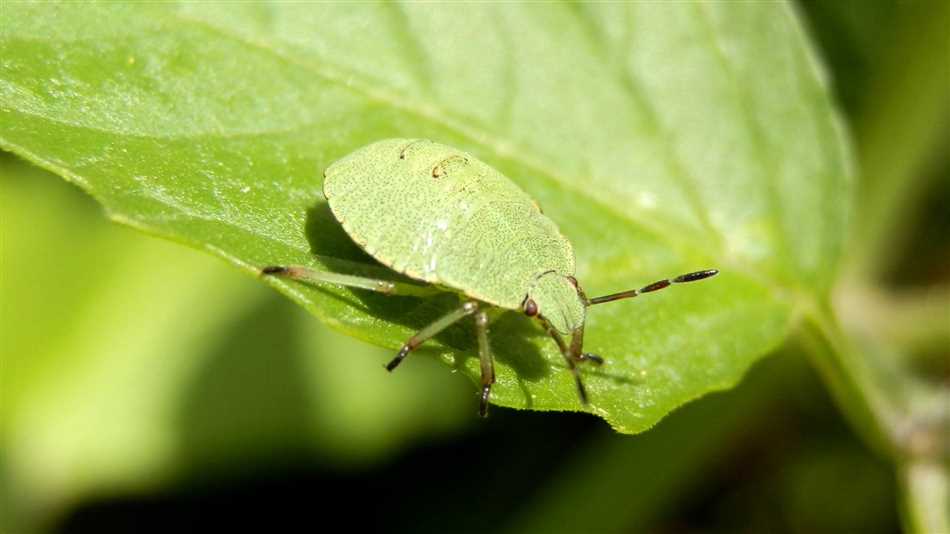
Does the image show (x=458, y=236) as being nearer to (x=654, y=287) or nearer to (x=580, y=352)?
(x=580, y=352)

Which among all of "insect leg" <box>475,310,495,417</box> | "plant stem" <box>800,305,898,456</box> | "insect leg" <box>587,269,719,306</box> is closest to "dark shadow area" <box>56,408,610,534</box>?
"plant stem" <box>800,305,898,456</box>

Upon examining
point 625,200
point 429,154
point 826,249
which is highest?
point 429,154

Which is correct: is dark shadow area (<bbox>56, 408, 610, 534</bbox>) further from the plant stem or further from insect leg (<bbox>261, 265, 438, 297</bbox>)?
insect leg (<bbox>261, 265, 438, 297</bbox>)

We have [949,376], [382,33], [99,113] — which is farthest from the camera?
[949,376]

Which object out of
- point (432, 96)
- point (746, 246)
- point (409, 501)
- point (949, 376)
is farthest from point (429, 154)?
point (949, 376)

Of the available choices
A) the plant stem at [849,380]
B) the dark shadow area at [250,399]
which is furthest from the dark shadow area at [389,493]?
the plant stem at [849,380]

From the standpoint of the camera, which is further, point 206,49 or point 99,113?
point 206,49

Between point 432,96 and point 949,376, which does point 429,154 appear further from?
point 949,376

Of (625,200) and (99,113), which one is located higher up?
(99,113)
